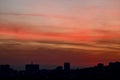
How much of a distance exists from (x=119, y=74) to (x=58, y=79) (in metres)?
31.4

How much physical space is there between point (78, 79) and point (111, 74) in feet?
49.2

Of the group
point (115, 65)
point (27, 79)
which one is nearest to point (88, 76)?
point (115, 65)

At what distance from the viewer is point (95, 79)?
15812cm

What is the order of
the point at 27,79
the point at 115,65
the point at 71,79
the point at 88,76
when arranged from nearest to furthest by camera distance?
the point at 27,79 < the point at 71,79 < the point at 88,76 < the point at 115,65

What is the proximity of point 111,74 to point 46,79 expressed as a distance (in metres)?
34.1

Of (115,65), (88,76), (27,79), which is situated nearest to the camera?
(27,79)

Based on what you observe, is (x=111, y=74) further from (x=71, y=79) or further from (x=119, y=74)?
(x=71, y=79)

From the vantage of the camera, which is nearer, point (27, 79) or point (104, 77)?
point (27, 79)

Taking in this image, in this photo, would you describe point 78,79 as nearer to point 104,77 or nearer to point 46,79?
point 104,77

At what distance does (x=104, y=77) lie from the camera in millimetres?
157625

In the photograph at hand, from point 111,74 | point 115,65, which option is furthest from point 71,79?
point 115,65

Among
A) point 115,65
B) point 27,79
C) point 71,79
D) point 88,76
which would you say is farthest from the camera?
point 115,65

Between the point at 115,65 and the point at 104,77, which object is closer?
the point at 104,77

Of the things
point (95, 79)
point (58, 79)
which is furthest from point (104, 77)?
point (58, 79)
